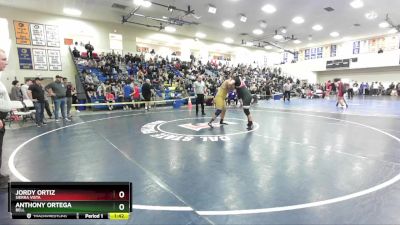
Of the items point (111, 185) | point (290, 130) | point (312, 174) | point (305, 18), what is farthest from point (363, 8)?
point (111, 185)

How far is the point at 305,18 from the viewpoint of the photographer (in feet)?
57.9

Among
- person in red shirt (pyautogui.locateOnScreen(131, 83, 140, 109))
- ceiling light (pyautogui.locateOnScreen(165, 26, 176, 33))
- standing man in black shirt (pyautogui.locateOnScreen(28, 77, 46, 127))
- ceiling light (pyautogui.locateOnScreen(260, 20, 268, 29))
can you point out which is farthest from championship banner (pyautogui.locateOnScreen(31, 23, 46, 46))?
ceiling light (pyautogui.locateOnScreen(260, 20, 268, 29))

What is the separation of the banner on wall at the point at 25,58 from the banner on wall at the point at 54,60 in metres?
1.11

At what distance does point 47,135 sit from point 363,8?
18.7 meters

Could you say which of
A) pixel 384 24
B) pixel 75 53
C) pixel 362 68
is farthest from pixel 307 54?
pixel 75 53

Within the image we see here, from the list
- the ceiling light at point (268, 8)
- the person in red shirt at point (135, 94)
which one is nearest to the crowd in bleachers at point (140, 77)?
the person in red shirt at point (135, 94)

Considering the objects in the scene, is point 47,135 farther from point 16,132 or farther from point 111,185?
point 111,185

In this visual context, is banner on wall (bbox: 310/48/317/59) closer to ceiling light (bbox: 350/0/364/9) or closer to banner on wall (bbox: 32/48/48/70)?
ceiling light (bbox: 350/0/364/9)

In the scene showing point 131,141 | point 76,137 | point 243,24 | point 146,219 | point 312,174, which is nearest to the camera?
point 146,219

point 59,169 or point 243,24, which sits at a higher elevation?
point 243,24

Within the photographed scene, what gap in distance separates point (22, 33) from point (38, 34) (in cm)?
87
